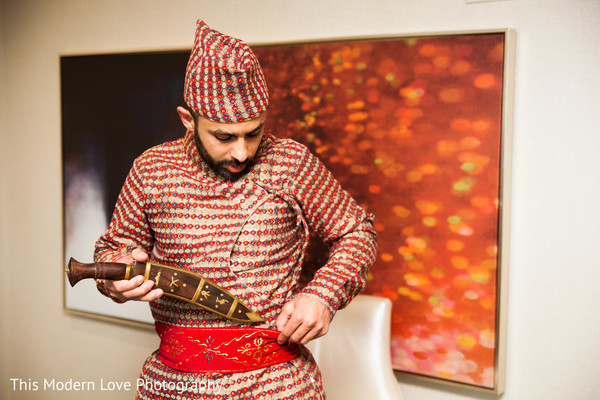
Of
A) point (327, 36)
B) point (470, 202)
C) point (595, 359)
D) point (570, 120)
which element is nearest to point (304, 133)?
point (327, 36)

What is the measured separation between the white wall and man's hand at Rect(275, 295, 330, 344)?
86cm

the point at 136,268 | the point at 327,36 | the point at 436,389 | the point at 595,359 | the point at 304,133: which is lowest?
the point at 436,389

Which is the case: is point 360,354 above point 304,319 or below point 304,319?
below

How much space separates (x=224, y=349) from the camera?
1.25 metres

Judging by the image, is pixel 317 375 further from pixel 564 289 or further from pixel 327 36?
pixel 327 36

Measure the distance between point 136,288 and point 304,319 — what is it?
0.37 m

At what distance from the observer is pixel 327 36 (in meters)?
1.95

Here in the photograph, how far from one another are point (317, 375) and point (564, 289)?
0.84 meters

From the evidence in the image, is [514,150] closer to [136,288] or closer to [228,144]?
[228,144]

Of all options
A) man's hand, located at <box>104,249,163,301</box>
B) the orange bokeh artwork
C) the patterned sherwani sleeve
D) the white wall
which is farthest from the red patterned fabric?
the white wall

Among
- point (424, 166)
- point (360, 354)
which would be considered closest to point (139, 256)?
point (360, 354)

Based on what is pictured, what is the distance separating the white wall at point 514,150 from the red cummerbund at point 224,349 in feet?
2.89

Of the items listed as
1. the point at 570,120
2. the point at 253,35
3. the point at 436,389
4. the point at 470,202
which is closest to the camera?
the point at 570,120

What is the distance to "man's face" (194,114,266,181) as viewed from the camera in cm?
124
